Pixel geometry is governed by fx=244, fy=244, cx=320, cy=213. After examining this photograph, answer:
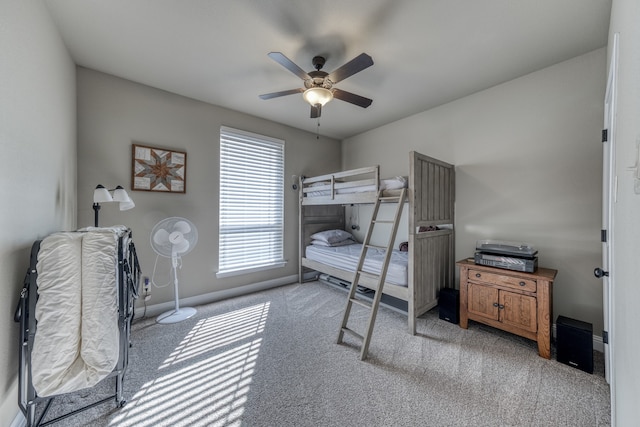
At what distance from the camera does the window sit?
11.8ft

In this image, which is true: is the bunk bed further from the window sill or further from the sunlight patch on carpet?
the sunlight patch on carpet

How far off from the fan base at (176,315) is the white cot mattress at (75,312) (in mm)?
1390

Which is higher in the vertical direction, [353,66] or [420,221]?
[353,66]

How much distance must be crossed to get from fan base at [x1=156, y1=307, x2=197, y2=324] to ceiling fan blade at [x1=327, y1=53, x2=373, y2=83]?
306cm

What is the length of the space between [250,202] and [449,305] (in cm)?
304

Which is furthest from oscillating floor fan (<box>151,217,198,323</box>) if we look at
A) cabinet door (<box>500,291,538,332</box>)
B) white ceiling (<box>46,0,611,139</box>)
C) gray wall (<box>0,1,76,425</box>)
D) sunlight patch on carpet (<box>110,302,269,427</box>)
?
cabinet door (<box>500,291,538,332</box>)

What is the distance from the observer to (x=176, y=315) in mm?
2947

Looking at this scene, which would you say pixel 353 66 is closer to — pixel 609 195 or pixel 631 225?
pixel 631 225

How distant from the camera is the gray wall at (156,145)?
266cm

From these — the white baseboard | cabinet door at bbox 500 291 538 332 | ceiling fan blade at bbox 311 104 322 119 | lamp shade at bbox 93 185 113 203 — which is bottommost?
the white baseboard

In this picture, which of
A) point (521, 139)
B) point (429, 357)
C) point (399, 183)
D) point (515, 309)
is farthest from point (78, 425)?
point (521, 139)

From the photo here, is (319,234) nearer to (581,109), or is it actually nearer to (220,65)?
(220,65)

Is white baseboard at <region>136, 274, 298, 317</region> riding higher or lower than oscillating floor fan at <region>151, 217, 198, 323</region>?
lower

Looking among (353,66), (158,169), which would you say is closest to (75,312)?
(158,169)
